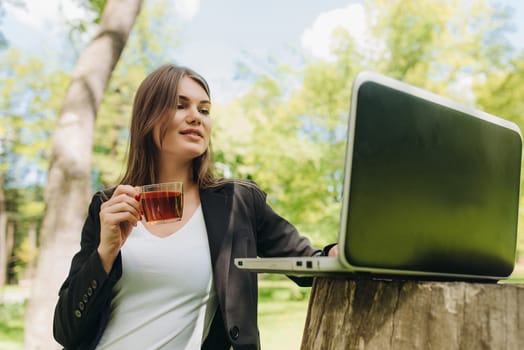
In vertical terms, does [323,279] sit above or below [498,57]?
below

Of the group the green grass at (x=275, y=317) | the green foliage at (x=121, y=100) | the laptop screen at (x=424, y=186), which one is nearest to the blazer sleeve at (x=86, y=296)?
the laptop screen at (x=424, y=186)

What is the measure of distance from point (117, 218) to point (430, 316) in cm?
Result: 88

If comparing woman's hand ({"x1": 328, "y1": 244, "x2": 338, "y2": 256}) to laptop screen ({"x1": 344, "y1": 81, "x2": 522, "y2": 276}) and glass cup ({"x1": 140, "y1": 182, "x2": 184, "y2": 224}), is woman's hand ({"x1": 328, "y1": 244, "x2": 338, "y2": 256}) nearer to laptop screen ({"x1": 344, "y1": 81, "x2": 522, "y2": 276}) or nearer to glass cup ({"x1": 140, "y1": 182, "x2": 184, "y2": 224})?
laptop screen ({"x1": 344, "y1": 81, "x2": 522, "y2": 276})

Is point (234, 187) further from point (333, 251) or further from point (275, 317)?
point (275, 317)

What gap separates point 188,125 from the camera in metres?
1.74

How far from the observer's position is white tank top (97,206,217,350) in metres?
1.59

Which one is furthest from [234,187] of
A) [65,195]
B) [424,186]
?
[65,195]

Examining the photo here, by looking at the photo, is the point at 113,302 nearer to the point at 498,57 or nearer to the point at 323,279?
the point at 323,279

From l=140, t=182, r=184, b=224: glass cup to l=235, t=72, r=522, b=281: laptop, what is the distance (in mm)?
342

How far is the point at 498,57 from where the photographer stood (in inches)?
412

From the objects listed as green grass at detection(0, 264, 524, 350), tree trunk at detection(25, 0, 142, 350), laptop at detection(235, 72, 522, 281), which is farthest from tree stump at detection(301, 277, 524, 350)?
green grass at detection(0, 264, 524, 350)

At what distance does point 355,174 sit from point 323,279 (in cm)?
41

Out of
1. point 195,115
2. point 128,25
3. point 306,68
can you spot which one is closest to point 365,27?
point 306,68

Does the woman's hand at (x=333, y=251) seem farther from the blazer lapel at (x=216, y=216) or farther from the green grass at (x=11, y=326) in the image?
the green grass at (x=11, y=326)
